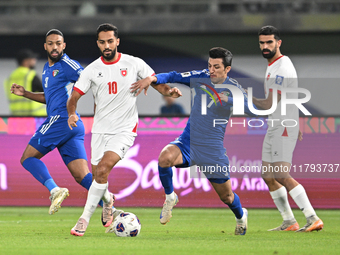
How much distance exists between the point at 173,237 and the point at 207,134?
1.22 meters

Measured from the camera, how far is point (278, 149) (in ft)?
22.8

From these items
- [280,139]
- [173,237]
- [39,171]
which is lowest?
[173,237]

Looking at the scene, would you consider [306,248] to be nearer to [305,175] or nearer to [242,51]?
[305,175]

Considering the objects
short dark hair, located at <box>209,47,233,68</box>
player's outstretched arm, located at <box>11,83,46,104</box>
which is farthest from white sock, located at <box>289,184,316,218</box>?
player's outstretched arm, located at <box>11,83,46,104</box>

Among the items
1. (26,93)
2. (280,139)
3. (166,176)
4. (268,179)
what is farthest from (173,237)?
(26,93)

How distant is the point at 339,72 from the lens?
18.1 m

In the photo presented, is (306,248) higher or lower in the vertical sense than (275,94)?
lower

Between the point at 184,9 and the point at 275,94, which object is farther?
the point at 184,9

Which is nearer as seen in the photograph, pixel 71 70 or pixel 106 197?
pixel 106 197

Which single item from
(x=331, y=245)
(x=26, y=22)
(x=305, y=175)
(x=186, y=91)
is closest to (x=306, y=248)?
(x=331, y=245)

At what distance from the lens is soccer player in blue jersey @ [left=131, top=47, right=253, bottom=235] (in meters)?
6.46

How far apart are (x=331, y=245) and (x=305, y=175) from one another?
13.5ft

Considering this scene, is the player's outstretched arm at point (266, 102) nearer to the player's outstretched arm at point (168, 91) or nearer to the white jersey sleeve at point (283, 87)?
the white jersey sleeve at point (283, 87)

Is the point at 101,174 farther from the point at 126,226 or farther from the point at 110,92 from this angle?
the point at 110,92
